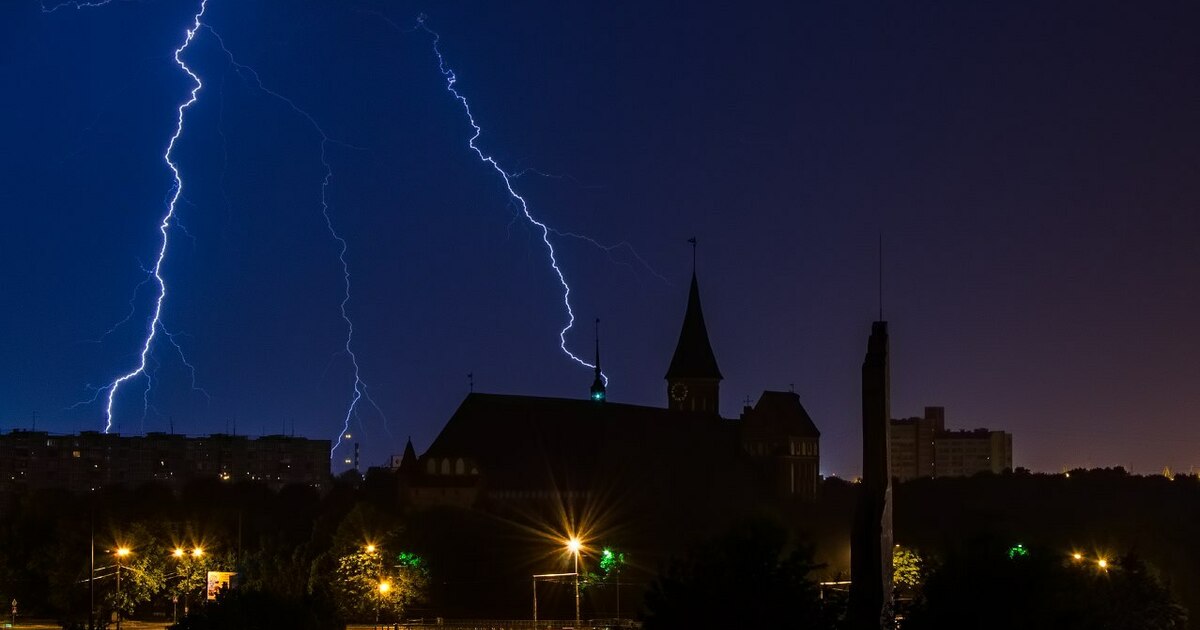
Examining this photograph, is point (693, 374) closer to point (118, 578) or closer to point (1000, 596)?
point (118, 578)

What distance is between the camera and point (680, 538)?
98.4 m

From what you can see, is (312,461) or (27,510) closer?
(27,510)

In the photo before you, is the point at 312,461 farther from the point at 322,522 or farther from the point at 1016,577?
the point at 1016,577

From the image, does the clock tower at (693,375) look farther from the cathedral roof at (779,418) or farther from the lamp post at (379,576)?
the lamp post at (379,576)

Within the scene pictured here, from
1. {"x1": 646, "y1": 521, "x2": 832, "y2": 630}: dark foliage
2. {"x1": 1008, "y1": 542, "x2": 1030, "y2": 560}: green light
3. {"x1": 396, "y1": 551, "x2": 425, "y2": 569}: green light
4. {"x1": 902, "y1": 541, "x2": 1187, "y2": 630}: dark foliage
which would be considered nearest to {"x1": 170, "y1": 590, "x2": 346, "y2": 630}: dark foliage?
{"x1": 646, "y1": 521, "x2": 832, "y2": 630}: dark foliage

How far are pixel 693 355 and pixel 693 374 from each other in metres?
1.65

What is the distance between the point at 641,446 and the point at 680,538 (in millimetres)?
15213

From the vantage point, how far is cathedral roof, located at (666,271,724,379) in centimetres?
12538

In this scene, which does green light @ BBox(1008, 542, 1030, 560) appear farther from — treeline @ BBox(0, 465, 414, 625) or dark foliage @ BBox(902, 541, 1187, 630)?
treeline @ BBox(0, 465, 414, 625)

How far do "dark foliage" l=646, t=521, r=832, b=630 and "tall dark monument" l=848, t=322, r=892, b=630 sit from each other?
1369 mm

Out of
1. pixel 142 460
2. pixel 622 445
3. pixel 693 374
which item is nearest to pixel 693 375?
pixel 693 374

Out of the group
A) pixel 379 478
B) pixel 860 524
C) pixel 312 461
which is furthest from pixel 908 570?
pixel 312 461

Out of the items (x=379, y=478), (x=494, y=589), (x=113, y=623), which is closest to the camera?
(x=113, y=623)

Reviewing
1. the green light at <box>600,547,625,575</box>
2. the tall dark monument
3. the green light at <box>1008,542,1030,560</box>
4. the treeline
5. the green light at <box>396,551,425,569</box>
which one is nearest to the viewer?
the tall dark monument
